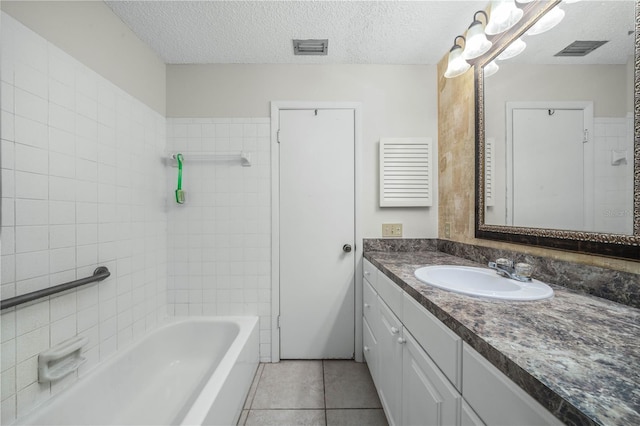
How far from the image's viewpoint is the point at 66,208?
1048mm

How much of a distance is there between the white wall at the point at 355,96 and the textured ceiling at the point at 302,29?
8cm

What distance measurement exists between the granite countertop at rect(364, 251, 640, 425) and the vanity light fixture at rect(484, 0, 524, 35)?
122cm

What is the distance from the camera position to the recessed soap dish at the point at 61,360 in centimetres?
93

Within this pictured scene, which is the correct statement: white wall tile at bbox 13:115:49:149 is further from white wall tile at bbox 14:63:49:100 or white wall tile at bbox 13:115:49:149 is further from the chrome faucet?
the chrome faucet

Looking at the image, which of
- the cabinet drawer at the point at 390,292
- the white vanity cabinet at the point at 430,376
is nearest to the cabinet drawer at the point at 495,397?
the white vanity cabinet at the point at 430,376

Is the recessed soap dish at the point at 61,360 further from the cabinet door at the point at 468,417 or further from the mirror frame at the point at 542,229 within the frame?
the mirror frame at the point at 542,229

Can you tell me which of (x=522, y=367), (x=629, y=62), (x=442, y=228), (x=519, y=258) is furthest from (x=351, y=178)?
(x=522, y=367)

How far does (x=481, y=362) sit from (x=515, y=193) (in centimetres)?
99

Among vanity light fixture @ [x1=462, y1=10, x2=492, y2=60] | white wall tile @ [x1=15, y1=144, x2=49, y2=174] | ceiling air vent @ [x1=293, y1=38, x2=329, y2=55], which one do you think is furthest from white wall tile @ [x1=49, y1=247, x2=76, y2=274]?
vanity light fixture @ [x1=462, y1=10, x2=492, y2=60]

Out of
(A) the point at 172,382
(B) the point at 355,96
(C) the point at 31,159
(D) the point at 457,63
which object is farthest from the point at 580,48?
(A) the point at 172,382

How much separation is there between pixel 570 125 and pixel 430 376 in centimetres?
111

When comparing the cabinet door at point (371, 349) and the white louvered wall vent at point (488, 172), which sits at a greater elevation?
the white louvered wall vent at point (488, 172)

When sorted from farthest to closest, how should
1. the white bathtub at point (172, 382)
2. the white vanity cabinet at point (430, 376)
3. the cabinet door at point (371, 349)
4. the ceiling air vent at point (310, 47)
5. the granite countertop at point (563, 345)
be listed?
the ceiling air vent at point (310, 47) → the cabinet door at point (371, 349) → the white bathtub at point (172, 382) → the white vanity cabinet at point (430, 376) → the granite countertop at point (563, 345)

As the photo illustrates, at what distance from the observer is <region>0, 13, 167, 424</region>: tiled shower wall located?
0.86 m
